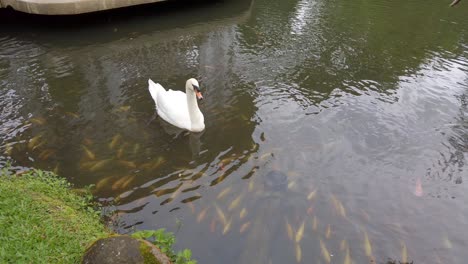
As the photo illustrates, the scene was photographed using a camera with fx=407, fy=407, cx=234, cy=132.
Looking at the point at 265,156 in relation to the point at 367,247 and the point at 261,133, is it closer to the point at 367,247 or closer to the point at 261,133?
the point at 261,133

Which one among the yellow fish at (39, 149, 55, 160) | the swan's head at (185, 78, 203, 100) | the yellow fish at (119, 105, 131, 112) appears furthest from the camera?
the yellow fish at (119, 105, 131, 112)

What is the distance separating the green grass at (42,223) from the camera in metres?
4.20

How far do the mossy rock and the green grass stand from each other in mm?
480

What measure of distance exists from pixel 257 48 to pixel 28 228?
342 inches

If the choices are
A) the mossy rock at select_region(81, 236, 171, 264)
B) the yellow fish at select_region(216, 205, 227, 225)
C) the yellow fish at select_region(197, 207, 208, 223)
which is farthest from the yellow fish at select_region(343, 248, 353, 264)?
the mossy rock at select_region(81, 236, 171, 264)

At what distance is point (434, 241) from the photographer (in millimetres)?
5684

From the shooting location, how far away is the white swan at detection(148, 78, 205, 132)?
303 inches

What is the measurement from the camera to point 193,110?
303 inches

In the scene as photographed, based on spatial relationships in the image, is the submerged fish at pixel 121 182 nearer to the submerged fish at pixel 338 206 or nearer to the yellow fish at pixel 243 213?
the yellow fish at pixel 243 213

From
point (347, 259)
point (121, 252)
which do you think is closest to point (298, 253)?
point (347, 259)

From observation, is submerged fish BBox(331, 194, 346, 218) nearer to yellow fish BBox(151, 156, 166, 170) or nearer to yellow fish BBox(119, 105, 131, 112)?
yellow fish BBox(151, 156, 166, 170)

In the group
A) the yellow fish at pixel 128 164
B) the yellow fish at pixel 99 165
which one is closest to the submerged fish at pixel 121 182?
the yellow fish at pixel 128 164

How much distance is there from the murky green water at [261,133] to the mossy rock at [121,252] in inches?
55.0

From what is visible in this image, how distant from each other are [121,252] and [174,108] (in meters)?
4.39
